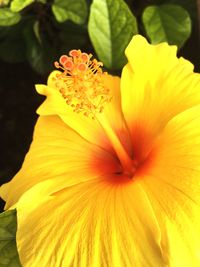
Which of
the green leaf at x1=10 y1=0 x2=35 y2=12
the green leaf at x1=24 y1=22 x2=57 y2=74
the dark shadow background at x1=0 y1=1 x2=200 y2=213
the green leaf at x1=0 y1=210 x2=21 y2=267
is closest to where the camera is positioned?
the green leaf at x1=0 y1=210 x2=21 y2=267

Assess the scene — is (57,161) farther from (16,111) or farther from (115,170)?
(16,111)

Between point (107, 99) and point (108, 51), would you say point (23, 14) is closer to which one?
point (108, 51)

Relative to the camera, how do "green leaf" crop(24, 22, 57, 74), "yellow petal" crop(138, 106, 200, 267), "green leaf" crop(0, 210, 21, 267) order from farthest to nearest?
"green leaf" crop(24, 22, 57, 74), "green leaf" crop(0, 210, 21, 267), "yellow petal" crop(138, 106, 200, 267)

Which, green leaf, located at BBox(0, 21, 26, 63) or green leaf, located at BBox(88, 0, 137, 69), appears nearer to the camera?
green leaf, located at BBox(88, 0, 137, 69)

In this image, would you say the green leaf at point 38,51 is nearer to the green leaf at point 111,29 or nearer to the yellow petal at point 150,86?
the green leaf at point 111,29

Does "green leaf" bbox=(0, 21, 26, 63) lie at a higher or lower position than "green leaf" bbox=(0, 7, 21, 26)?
lower

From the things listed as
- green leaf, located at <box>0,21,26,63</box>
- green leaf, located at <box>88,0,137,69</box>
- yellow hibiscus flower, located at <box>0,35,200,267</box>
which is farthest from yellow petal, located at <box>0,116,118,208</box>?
green leaf, located at <box>0,21,26,63</box>

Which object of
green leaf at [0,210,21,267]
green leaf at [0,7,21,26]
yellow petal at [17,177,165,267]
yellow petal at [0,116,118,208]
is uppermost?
green leaf at [0,7,21,26]

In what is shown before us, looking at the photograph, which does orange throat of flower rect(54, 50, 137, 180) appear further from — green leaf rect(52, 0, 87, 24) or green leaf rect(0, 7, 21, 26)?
green leaf rect(0, 7, 21, 26)
